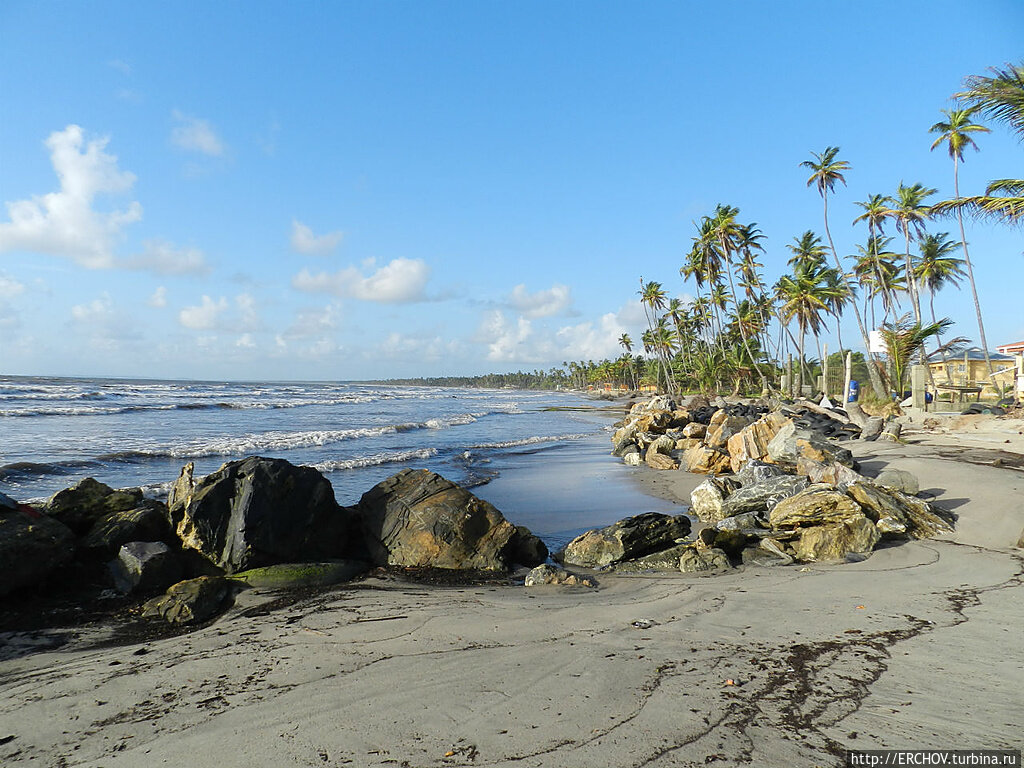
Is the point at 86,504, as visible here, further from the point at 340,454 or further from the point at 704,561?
the point at 340,454

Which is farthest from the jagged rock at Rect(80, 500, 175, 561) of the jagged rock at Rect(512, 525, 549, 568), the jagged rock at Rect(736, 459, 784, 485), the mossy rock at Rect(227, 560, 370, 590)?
the jagged rock at Rect(736, 459, 784, 485)

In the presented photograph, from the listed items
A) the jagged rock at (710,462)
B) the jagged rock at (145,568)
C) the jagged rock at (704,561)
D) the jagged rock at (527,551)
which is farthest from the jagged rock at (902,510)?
the jagged rock at (145,568)

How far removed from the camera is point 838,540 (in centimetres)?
691

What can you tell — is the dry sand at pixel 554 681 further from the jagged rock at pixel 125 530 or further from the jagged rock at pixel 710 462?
the jagged rock at pixel 710 462

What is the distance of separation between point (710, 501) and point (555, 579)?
4468mm

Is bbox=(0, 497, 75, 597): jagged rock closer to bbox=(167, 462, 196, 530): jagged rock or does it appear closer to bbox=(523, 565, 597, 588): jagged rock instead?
bbox=(167, 462, 196, 530): jagged rock

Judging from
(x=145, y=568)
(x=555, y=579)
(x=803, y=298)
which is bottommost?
(x=555, y=579)

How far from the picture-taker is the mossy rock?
6.20m

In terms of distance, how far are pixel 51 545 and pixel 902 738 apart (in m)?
7.63

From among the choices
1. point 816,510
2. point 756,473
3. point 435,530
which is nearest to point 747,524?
point 816,510

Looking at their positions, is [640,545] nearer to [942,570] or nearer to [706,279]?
[942,570]

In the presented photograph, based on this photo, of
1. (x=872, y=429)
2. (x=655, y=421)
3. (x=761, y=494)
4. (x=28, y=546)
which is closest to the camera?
(x=28, y=546)

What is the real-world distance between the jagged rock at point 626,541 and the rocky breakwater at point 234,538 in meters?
Result: 0.54

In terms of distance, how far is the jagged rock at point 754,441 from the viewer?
559 inches
